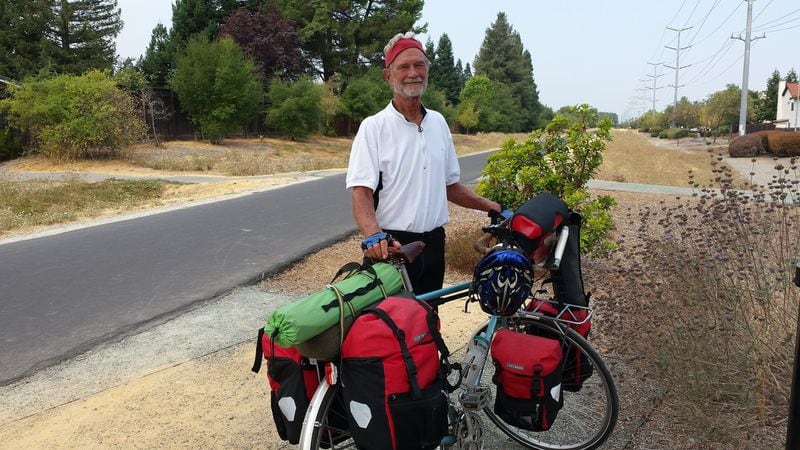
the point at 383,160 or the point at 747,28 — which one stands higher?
the point at 747,28

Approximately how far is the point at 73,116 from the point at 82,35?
77.1ft

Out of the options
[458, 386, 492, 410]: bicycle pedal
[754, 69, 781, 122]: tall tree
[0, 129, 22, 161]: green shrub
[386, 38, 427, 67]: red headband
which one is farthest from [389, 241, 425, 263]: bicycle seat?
[754, 69, 781, 122]: tall tree

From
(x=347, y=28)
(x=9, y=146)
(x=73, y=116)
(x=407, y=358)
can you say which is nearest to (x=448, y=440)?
(x=407, y=358)

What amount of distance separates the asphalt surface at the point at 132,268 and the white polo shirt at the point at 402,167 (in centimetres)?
321

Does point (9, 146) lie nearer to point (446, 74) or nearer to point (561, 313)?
point (561, 313)

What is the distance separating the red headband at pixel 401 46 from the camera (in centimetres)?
302

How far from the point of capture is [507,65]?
311 feet

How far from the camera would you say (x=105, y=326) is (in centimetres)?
552

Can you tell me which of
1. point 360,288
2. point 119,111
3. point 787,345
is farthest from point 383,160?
point 119,111

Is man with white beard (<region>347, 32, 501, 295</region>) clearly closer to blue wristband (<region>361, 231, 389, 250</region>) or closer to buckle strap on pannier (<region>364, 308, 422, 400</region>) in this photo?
blue wristband (<region>361, 231, 389, 250</region>)

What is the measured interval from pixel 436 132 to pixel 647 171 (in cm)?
2000

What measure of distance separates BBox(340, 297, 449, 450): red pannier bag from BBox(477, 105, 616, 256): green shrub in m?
4.73

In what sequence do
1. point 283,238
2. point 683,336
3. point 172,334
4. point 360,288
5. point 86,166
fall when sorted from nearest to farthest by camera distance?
1. point 360,288
2. point 683,336
3. point 172,334
4. point 283,238
5. point 86,166

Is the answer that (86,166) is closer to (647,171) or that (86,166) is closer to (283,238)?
(283,238)
